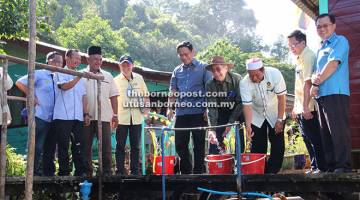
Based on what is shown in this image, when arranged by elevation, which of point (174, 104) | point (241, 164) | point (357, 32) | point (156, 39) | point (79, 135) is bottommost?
point (241, 164)

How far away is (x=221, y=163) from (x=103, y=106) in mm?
2256

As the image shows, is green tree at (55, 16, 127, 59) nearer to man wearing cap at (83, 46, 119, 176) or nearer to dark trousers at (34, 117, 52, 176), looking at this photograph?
man wearing cap at (83, 46, 119, 176)

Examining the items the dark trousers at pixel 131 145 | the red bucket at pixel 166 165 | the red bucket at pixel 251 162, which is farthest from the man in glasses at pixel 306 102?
the dark trousers at pixel 131 145

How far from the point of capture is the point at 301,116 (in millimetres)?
5160

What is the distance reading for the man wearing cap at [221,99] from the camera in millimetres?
5816

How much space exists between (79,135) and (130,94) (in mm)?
1207

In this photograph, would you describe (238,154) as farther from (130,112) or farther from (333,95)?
(130,112)

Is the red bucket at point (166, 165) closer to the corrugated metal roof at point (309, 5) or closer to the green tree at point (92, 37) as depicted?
the corrugated metal roof at point (309, 5)

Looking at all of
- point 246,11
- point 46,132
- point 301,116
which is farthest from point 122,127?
point 246,11

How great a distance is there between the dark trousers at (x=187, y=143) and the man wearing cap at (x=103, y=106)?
1.00 meters

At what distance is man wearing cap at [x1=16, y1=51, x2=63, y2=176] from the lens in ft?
19.5

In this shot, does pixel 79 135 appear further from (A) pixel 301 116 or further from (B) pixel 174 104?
(A) pixel 301 116

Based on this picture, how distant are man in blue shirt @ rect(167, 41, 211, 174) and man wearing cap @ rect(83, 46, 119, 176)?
0.87 metres

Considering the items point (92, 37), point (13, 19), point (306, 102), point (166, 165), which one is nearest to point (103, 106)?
point (166, 165)
